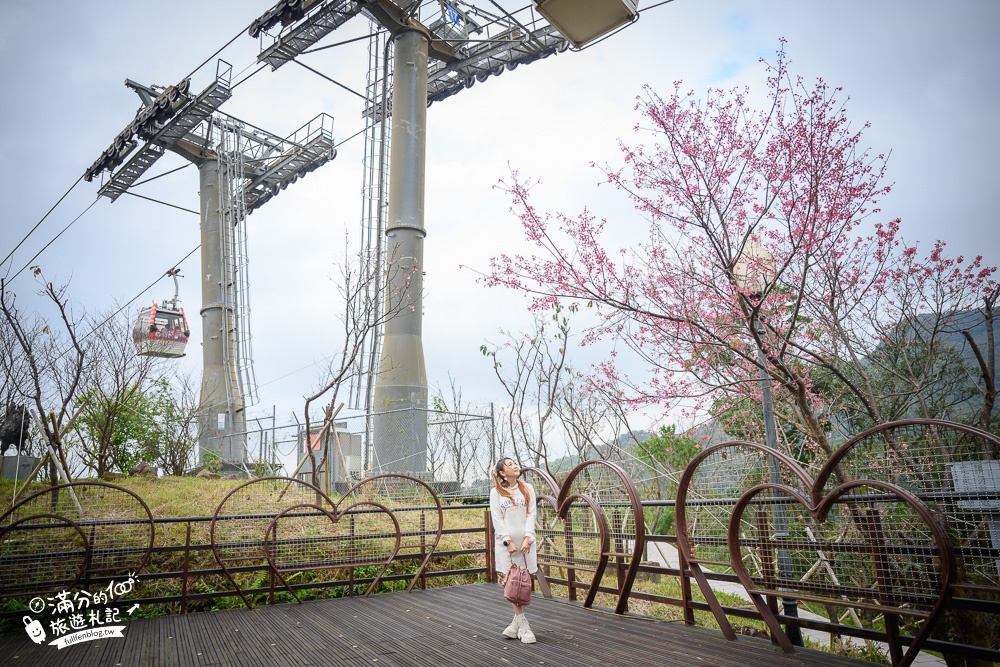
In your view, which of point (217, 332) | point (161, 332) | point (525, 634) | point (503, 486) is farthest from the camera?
point (217, 332)

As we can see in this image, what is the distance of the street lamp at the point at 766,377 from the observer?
4370 mm

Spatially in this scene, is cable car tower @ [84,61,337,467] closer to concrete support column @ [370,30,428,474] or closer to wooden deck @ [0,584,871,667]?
concrete support column @ [370,30,428,474]

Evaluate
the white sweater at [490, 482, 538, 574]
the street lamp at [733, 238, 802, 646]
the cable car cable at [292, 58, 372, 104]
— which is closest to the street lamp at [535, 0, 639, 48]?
the street lamp at [733, 238, 802, 646]

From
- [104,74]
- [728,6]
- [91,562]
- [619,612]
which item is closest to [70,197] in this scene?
[104,74]

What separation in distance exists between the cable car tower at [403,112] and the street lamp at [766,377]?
20.9 ft

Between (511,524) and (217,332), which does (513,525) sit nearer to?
(511,524)

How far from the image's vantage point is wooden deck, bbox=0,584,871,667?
407 centimetres

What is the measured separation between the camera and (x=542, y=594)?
6457mm

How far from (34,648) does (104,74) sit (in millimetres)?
17127

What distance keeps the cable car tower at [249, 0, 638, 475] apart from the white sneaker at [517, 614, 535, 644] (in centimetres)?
593

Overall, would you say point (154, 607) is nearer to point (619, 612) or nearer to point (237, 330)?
point (619, 612)

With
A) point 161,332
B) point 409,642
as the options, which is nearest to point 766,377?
point 409,642

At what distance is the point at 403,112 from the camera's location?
42.1 ft

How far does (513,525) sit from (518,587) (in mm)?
448
